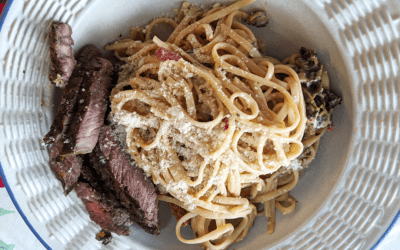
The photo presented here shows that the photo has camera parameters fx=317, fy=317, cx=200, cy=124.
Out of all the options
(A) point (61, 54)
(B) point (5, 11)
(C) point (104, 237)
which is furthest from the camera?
(C) point (104, 237)

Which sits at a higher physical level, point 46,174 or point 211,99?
point 211,99

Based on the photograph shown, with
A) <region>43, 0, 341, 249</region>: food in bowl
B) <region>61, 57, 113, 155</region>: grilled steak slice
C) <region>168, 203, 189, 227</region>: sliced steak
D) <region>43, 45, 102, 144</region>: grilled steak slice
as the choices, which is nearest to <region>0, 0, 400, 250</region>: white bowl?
<region>43, 0, 341, 249</region>: food in bowl

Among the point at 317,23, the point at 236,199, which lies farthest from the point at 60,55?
the point at 317,23

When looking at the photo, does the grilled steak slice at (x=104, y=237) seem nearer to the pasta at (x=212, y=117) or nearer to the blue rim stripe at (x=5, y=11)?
the pasta at (x=212, y=117)

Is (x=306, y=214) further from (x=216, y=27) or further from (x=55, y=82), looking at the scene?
(x=55, y=82)

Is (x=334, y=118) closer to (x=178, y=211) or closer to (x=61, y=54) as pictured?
(x=178, y=211)

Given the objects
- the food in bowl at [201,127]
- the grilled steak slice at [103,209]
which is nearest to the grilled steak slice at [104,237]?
the food in bowl at [201,127]

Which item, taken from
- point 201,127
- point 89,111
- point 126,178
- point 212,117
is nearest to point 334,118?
point 212,117
